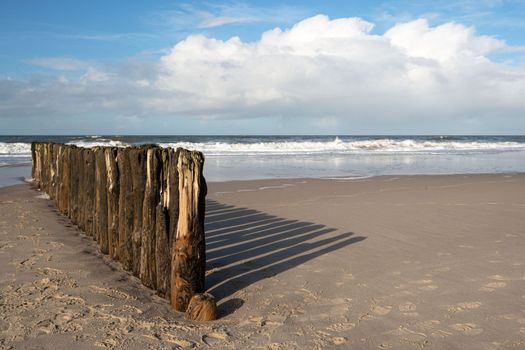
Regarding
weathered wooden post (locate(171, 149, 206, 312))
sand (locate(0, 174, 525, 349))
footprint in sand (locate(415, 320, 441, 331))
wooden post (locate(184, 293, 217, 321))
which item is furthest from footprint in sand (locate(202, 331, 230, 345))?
footprint in sand (locate(415, 320, 441, 331))

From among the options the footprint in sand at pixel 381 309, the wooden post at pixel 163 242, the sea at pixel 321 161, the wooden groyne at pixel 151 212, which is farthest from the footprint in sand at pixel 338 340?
the sea at pixel 321 161

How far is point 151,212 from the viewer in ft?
13.5

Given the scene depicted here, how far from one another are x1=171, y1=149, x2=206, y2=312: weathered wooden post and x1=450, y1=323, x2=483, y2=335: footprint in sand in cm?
188

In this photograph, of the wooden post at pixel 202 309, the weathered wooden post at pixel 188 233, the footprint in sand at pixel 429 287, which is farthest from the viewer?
the footprint in sand at pixel 429 287

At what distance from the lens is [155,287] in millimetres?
Result: 4000

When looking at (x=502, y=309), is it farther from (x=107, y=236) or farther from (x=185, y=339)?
(x=107, y=236)

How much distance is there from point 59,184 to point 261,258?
4757 mm

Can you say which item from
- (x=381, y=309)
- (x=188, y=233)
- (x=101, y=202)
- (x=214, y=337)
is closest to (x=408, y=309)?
(x=381, y=309)

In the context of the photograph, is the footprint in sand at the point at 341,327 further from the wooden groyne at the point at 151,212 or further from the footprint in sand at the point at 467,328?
the wooden groyne at the point at 151,212

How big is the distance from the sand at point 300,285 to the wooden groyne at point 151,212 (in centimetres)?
19

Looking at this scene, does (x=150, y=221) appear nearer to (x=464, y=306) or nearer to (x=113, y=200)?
(x=113, y=200)

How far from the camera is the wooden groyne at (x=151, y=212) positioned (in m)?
Answer: 3.59

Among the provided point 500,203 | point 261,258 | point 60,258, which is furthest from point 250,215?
point 500,203

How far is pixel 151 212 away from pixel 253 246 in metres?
1.73
